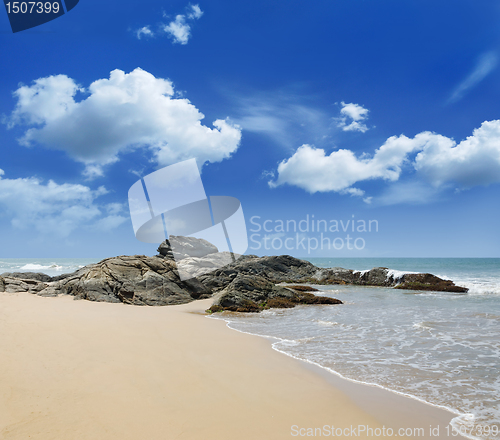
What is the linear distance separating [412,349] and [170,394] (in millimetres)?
5638

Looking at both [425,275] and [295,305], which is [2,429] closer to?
[295,305]

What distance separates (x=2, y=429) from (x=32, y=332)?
428cm

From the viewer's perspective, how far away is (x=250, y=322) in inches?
411

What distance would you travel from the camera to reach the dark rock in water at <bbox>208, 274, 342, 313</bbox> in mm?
12805

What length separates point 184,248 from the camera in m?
28.0

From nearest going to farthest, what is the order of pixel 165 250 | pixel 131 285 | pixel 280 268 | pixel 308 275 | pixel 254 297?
pixel 131 285
pixel 254 297
pixel 165 250
pixel 308 275
pixel 280 268

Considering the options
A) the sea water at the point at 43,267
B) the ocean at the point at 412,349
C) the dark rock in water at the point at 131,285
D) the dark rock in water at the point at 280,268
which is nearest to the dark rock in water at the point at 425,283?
the dark rock in water at the point at 280,268

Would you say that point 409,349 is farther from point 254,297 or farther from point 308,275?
point 308,275

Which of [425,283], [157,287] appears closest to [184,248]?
[157,287]

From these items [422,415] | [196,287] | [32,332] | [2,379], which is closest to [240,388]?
[422,415]

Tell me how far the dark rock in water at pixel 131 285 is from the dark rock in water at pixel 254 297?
2317 mm

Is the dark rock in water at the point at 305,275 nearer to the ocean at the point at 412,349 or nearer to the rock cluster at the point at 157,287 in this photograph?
the rock cluster at the point at 157,287

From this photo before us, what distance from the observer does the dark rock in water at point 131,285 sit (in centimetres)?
1338

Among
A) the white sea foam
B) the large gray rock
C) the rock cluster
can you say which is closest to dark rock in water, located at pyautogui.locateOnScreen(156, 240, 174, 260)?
the rock cluster
